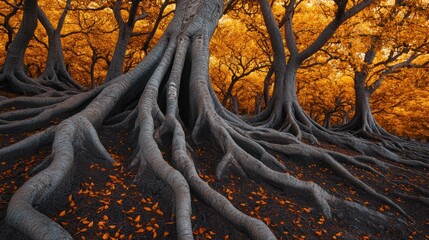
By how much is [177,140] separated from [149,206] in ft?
3.55

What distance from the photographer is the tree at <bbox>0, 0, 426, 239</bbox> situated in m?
2.36

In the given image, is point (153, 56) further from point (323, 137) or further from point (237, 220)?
point (323, 137)

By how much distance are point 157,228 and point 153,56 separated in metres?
3.89

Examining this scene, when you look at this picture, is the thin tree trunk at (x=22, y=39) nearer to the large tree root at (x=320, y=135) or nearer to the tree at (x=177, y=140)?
the tree at (x=177, y=140)

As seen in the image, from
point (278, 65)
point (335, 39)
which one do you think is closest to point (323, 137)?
point (278, 65)

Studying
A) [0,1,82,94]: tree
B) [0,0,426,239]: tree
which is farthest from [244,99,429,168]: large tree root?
[0,1,82,94]: tree

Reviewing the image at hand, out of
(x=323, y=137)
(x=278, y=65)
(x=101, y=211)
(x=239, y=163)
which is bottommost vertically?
(x=101, y=211)

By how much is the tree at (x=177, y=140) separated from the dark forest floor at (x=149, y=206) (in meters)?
0.13

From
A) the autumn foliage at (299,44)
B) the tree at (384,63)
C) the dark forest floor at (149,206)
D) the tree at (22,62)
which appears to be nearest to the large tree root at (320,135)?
the tree at (384,63)

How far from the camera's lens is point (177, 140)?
3.53 meters

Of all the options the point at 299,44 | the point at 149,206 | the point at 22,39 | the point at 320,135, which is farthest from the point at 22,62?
the point at 299,44

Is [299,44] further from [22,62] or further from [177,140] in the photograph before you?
[22,62]

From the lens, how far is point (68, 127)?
320 cm

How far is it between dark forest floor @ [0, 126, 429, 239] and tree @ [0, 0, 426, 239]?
0.44ft
